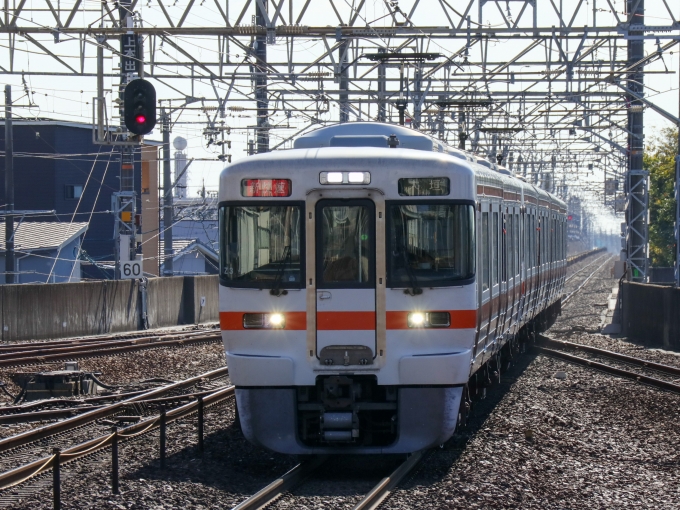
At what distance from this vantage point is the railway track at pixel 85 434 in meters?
8.25

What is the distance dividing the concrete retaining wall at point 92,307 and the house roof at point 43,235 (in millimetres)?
10481

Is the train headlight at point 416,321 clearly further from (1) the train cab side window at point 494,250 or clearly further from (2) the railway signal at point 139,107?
(2) the railway signal at point 139,107

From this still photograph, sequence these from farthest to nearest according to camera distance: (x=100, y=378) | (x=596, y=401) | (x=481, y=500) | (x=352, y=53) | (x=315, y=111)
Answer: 1. (x=315, y=111)
2. (x=352, y=53)
3. (x=100, y=378)
4. (x=596, y=401)
5. (x=481, y=500)

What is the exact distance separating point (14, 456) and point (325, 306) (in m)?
3.17

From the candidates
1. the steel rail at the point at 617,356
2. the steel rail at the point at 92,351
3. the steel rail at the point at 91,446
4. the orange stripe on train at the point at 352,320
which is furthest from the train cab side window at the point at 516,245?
the steel rail at the point at 92,351

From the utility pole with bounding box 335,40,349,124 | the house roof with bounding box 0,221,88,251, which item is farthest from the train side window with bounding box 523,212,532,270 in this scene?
the house roof with bounding box 0,221,88,251

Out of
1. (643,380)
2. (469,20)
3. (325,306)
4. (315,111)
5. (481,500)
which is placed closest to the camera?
(481,500)

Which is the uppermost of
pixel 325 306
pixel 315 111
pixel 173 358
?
pixel 315 111

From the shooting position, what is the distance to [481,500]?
745 cm

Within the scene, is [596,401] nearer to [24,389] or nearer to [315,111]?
[24,389]

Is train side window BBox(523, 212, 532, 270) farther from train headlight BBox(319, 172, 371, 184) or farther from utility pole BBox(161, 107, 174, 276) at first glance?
utility pole BBox(161, 107, 174, 276)

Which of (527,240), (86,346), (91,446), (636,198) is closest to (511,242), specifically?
(527,240)

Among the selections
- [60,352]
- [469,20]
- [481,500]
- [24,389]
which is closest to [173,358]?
[60,352]

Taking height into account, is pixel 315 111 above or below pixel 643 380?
above
